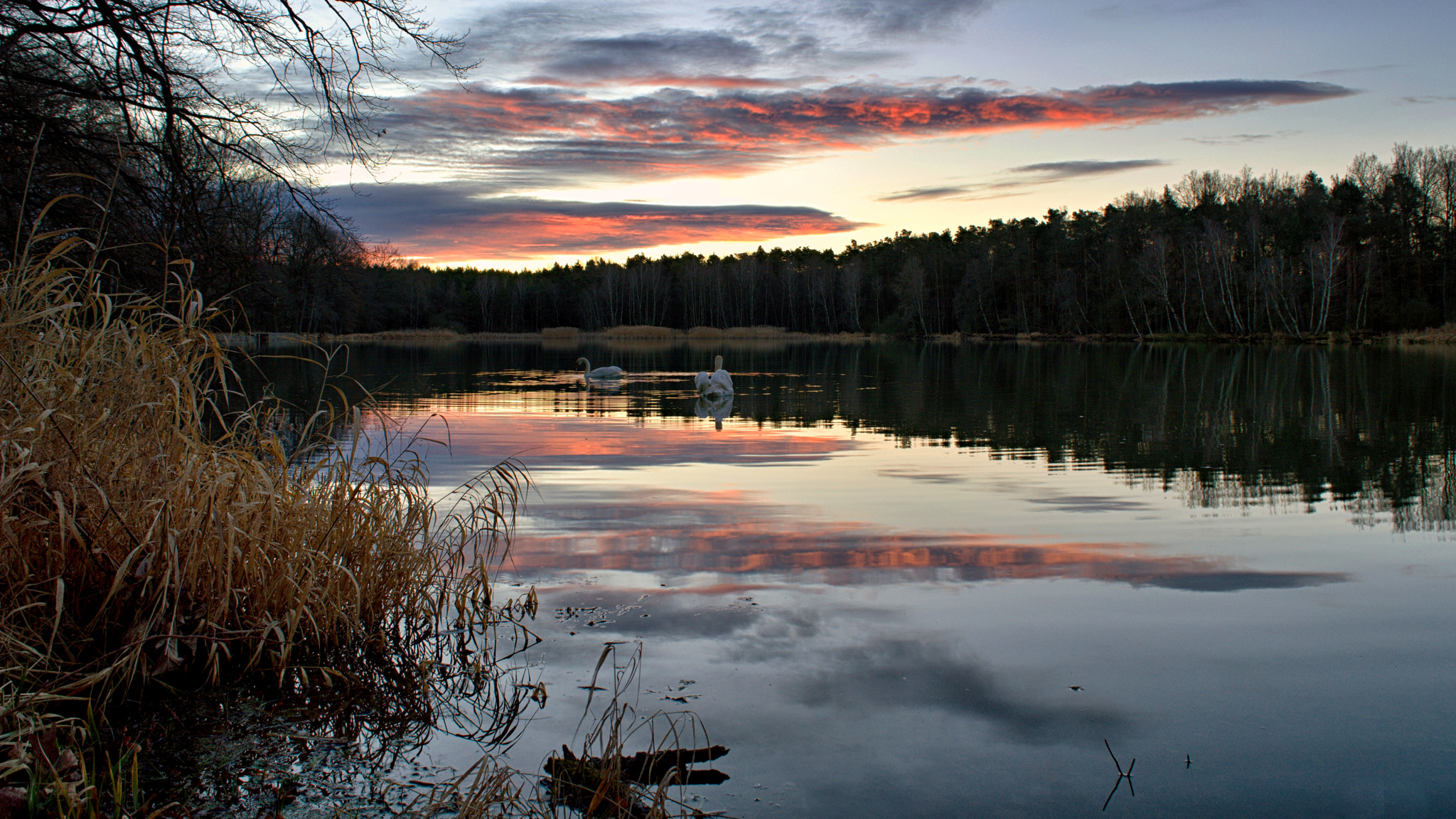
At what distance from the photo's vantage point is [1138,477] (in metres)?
9.66

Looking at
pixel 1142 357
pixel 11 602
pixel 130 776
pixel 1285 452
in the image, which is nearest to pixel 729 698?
pixel 130 776

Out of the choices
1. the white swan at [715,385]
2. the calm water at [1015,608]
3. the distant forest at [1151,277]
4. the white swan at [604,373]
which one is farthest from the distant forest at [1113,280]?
the calm water at [1015,608]

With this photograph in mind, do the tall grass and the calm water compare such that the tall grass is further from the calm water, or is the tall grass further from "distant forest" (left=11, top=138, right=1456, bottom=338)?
"distant forest" (left=11, top=138, right=1456, bottom=338)

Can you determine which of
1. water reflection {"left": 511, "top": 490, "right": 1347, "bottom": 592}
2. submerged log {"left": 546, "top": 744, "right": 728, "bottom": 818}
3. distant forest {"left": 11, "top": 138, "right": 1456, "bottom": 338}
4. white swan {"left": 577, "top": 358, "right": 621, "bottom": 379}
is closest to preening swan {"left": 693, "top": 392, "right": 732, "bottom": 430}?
white swan {"left": 577, "top": 358, "right": 621, "bottom": 379}

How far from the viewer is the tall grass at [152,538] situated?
3406mm

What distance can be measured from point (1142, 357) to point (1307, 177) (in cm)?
4584

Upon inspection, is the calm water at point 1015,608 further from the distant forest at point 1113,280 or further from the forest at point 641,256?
the distant forest at point 1113,280

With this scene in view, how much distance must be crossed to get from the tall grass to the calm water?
3.08ft

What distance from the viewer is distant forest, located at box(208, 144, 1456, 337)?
5609 centimetres

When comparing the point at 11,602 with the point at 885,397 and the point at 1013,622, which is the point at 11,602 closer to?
the point at 1013,622

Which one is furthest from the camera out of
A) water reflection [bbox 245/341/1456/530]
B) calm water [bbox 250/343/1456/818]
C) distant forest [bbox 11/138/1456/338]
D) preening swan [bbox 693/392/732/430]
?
distant forest [bbox 11/138/1456/338]

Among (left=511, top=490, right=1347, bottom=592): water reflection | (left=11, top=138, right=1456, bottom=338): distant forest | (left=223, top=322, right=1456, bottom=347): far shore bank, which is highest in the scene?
(left=11, top=138, right=1456, bottom=338): distant forest

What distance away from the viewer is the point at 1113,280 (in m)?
65.1

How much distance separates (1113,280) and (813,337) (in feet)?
85.4
